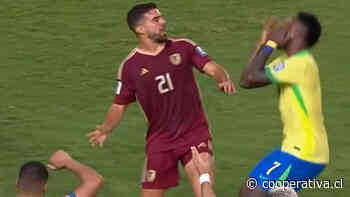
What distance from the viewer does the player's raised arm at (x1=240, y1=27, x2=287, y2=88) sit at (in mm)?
9791

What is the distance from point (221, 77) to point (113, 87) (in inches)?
296

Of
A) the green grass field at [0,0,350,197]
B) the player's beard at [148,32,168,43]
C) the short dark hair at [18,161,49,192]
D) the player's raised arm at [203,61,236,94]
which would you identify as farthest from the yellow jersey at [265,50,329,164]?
the green grass field at [0,0,350,197]

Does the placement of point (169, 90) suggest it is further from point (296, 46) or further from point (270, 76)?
point (296, 46)

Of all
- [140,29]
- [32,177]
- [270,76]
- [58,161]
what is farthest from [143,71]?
[32,177]

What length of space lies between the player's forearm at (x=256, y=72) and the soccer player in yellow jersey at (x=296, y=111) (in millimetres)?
40

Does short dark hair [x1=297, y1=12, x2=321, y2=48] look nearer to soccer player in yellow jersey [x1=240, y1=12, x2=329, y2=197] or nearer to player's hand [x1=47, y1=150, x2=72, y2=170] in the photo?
soccer player in yellow jersey [x1=240, y1=12, x2=329, y2=197]

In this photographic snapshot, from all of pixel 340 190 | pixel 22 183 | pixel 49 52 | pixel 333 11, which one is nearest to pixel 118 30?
pixel 49 52

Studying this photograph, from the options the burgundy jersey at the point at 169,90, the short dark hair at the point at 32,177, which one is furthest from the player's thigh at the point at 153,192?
the short dark hair at the point at 32,177

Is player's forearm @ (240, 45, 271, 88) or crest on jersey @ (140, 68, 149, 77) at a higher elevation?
player's forearm @ (240, 45, 271, 88)

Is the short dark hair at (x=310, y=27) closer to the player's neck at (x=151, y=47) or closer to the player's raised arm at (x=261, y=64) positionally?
the player's raised arm at (x=261, y=64)

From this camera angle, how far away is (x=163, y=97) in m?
11.1

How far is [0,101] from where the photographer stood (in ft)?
57.9

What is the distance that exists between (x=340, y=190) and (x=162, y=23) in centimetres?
344

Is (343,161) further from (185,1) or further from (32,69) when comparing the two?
(185,1)
